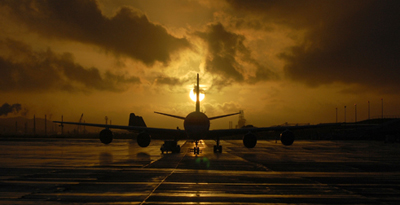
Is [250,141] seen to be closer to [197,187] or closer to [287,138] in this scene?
[287,138]

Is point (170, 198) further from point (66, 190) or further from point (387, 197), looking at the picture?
point (387, 197)

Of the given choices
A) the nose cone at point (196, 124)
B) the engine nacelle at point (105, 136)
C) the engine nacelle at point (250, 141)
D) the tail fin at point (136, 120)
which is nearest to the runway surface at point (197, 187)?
the nose cone at point (196, 124)

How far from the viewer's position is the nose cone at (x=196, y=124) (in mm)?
39719

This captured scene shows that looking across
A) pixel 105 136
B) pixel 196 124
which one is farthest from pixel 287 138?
pixel 105 136

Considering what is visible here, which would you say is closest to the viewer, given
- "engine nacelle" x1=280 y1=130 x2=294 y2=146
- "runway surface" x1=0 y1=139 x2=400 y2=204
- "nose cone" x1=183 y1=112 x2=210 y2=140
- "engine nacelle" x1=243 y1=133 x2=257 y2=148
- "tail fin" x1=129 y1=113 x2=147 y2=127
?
A: "runway surface" x1=0 y1=139 x2=400 y2=204

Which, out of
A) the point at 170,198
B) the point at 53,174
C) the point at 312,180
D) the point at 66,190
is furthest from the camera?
the point at 53,174

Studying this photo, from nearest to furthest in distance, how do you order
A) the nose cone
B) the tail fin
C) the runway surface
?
1. the runway surface
2. the nose cone
3. the tail fin

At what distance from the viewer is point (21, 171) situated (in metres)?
21.2

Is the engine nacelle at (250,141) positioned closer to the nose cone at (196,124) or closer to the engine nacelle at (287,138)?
the engine nacelle at (287,138)

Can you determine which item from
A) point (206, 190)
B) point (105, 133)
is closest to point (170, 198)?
point (206, 190)

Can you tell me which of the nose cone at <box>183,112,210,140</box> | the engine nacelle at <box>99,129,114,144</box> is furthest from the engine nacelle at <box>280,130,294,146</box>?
the engine nacelle at <box>99,129,114,144</box>

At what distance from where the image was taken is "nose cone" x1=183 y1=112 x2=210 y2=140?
39.7m

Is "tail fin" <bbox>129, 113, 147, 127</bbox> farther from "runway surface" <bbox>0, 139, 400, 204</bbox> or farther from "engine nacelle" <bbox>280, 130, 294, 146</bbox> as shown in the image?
"runway surface" <bbox>0, 139, 400, 204</bbox>

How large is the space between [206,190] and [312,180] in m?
6.54
